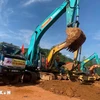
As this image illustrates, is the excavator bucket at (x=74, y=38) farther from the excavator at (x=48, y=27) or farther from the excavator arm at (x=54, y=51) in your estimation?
the excavator arm at (x=54, y=51)

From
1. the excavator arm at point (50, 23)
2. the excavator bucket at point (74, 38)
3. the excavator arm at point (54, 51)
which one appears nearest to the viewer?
the excavator bucket at point (74, 38)

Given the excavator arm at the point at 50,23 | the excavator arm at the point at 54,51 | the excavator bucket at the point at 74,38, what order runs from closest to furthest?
the excavator bucket at the point at 74,38 < the excavator arm at the point at 50,23 < the excavator arm at the point at 54,51

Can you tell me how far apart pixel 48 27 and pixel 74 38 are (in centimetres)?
339

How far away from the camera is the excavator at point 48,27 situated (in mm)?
14274

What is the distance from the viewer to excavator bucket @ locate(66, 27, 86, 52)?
14.0 meters

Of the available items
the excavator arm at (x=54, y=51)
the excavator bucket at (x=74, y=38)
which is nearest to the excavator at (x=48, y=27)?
the excavator bucket at (x=74, y=38)

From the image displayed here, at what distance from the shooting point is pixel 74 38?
46.3ft

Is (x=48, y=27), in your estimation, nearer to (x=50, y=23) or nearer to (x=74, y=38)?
(x=50, y=23)

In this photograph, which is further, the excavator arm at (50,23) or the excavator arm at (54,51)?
the excavator arm at (54,51)

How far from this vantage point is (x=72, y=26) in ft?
48.9

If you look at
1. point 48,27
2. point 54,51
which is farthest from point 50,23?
point 54,51

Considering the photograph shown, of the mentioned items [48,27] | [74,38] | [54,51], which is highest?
[48,27]

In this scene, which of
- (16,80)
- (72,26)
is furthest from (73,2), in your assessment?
(16,80)

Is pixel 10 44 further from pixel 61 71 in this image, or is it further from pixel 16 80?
pixel 61 71
